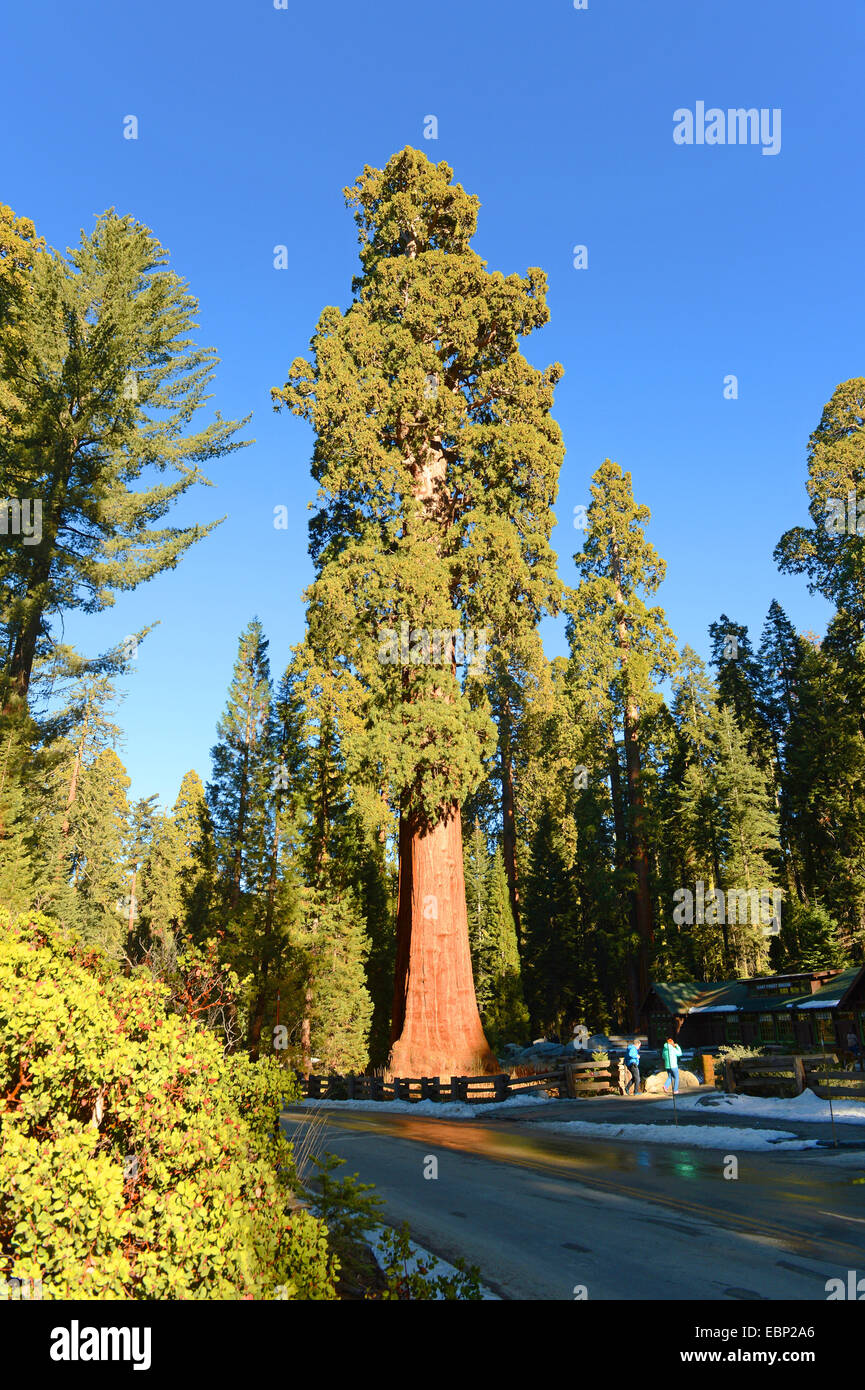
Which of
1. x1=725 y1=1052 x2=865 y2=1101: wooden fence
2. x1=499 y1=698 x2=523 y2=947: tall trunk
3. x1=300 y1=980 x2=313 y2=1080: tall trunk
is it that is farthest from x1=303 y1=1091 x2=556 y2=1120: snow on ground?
x1=499 y1=698 x2=523 y2=947: tall trunk

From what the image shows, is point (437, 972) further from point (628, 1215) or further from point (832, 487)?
point (832, 487)

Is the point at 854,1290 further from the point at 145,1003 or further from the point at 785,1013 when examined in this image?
the point at 785,1013

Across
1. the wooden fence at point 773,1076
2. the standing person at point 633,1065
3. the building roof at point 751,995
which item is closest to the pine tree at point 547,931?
the building roof at point 751,995

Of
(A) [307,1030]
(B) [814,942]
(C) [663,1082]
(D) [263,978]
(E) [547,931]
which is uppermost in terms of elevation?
(B) [814,942]

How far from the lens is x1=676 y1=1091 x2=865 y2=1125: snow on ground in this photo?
50.1ft

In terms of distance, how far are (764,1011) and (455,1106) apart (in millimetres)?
17458

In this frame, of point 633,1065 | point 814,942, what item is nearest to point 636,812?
point 814,942

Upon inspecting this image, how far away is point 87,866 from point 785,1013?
126 feet

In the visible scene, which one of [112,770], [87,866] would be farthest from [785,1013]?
[112,770]

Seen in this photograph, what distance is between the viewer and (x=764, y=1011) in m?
31.6

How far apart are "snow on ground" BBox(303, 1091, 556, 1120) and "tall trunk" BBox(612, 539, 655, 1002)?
1961 centimetres

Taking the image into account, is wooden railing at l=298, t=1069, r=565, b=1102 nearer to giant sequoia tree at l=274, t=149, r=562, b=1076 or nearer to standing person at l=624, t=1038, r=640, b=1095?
giant sequoia tree at l=274, t=149, r=562, b=1076

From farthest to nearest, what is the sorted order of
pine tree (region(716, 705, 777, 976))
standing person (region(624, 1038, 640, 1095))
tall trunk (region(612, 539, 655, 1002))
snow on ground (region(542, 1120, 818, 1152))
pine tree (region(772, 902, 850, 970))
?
tall trunk (region(612, 539, 655, 1002)), pine tree (region(716, 705, 777, 976)), pine tree (region(772, 902, 850, 970)), standing person (region(624, 1038, 640, 1095)), snow on ground (region(542, 1120, 818, 1152))
